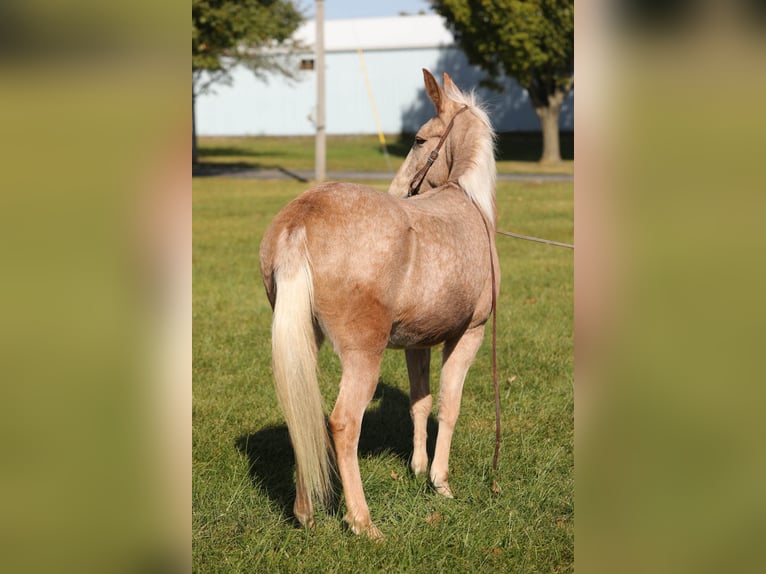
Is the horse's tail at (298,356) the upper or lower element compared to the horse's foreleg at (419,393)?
upper

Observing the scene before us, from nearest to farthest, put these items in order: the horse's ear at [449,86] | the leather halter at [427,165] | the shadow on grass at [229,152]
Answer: the leather halter at [427,165], the horse's ear at [449,86], the shadow on grass at [229,152]

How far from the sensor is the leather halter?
16.5 feet

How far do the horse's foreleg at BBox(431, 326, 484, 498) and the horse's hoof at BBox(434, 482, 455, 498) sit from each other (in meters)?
0.04

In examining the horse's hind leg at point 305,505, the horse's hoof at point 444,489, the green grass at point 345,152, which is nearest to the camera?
the horse's hind leg at point 305,505

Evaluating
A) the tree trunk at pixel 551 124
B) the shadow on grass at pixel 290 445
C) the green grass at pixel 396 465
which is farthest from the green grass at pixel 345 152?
the shadow on grass at pixel 290 445

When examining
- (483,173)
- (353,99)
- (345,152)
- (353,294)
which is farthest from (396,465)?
(353,99)

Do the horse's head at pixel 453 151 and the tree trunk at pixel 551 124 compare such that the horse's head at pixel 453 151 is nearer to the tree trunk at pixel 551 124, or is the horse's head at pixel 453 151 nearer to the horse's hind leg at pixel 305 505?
the horse's hind leg at pixel 305 505

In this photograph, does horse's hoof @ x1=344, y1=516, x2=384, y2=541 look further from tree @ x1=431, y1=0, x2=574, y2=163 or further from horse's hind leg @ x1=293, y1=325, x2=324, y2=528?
tree @ x1=431, y1=0, x2=574, y2=163

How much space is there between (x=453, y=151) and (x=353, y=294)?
5.59 feet

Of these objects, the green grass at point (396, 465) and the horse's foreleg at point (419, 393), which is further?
the horse's foreleg at point (419, 393)

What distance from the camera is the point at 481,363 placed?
23.5ft

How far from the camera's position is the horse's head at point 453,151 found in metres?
4.72
